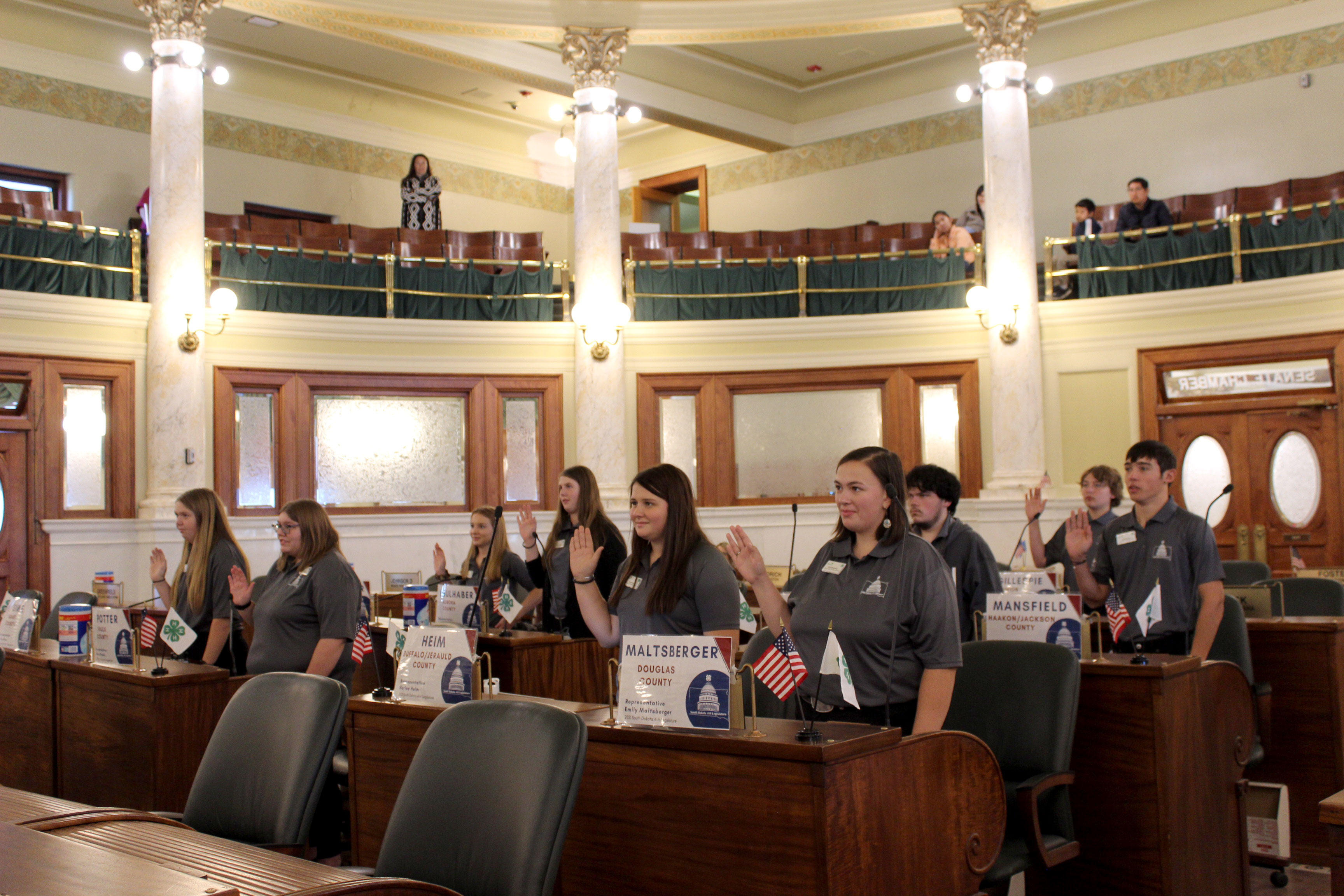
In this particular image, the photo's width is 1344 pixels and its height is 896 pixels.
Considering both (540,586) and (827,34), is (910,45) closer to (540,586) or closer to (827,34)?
(827,34)

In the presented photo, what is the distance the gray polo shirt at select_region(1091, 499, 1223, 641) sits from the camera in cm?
416

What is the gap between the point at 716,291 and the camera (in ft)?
39.4

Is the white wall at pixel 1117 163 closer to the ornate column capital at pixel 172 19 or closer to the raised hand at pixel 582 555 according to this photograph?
the ornate column capital at pixel 172 19

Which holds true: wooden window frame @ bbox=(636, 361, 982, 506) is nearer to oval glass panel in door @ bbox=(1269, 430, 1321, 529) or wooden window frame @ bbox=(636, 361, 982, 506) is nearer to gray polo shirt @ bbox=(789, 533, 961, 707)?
oval glass panel in door @ bbox=(1269, 430, 1321, 529)

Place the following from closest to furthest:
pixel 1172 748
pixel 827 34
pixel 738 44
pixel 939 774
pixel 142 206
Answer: pixel 939 774 → pixel 1172 748 → pixel 142 206 → pixel 827 34 → pixel 738 44

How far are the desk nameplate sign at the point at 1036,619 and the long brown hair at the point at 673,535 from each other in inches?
39.3

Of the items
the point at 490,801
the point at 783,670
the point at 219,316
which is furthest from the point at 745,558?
the point at 219,316

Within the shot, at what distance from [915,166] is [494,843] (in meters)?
13.9

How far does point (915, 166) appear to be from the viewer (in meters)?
15.0

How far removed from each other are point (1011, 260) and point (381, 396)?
6.12 meters

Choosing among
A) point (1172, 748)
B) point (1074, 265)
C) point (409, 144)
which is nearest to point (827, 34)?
point (1074, 265)

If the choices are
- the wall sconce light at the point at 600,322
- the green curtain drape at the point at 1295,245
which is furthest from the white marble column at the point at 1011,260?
the wall sconce light at the point at 600,322

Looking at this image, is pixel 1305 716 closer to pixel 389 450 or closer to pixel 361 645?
pixel 361 645

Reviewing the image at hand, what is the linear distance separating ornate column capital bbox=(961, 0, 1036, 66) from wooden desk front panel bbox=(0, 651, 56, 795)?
385 inches
